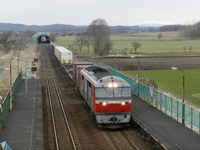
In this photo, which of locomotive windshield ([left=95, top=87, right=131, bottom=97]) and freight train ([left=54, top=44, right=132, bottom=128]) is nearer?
freight train ([left=54, top=44, right=132, bottom=128])

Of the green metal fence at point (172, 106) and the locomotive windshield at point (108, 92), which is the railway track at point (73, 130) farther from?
the green metal fence at point (172, 106)

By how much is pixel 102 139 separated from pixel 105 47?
79447 mm

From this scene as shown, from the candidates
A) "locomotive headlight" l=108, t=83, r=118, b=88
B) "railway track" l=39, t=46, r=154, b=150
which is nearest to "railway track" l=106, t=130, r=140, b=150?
"railway track" l=39, t=46, r=154, b=150

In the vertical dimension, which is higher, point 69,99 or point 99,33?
point 99,33

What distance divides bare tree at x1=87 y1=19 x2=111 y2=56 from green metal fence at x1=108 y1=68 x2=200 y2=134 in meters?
66.6

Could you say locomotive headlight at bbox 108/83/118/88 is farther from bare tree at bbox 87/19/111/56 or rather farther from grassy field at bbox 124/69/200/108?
bare tree at bbox 87/19/111/56

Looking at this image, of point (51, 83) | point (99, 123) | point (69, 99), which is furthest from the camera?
point (51, 83)

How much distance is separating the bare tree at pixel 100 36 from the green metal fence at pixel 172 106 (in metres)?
66.6

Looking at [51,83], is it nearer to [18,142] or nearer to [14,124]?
[14,124]

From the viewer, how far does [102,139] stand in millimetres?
20594

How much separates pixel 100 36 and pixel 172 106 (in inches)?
3121

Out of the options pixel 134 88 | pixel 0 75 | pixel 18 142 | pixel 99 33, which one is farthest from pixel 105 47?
pixel 18 142

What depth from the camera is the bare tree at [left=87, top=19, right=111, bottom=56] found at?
9931 cm

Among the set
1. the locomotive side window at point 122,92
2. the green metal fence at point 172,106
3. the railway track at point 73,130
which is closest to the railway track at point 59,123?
the railway track at point 73,130
